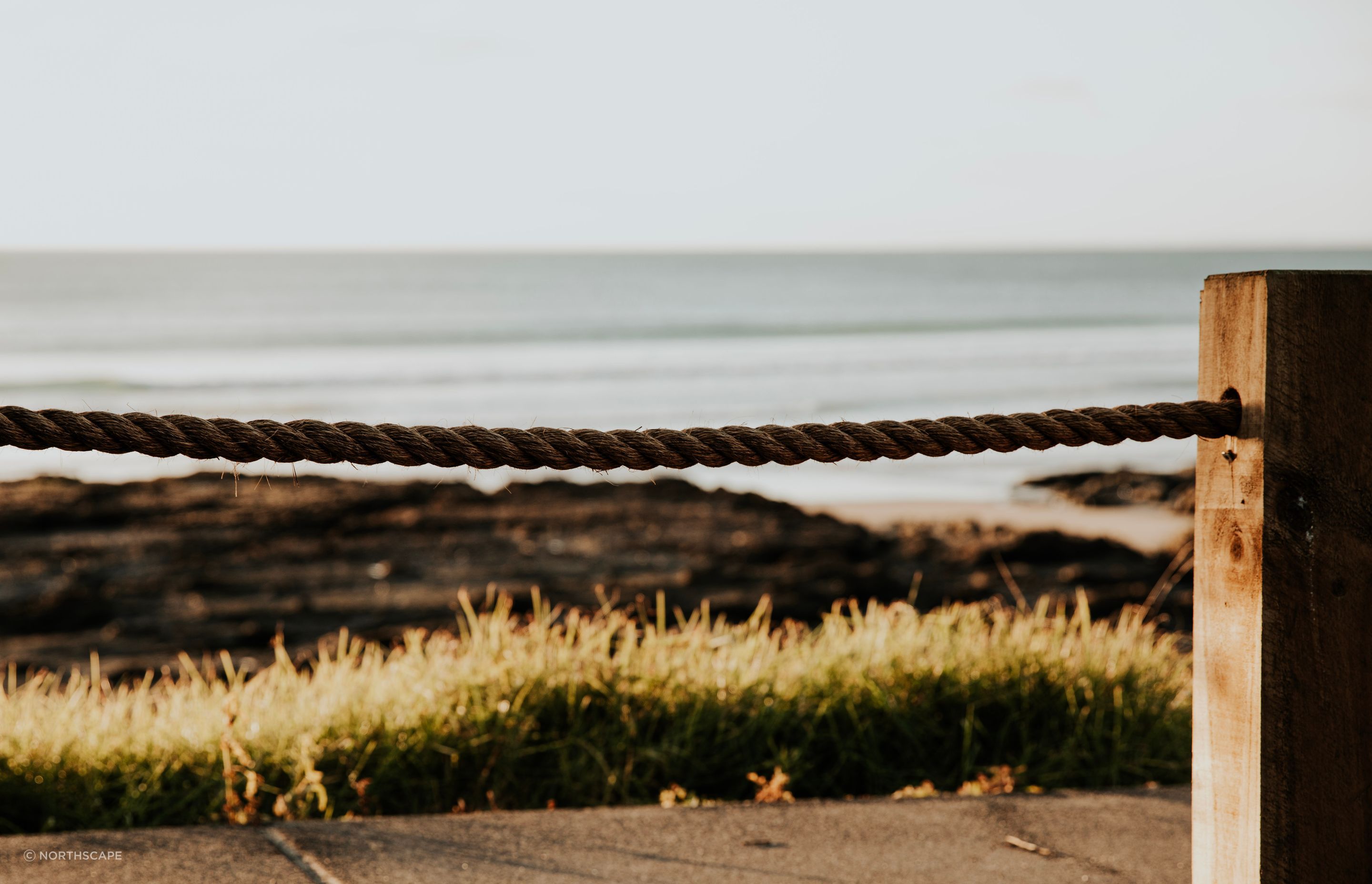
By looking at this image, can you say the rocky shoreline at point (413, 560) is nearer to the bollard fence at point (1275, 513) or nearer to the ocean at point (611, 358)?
the ocean at point (611, 358)

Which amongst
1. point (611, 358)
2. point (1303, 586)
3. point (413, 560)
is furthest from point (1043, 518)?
point (611, 358)

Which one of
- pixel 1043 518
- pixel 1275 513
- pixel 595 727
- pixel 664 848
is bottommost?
Answer: pixel 664 848

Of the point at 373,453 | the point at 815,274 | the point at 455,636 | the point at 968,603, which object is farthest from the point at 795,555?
the point at 815,274

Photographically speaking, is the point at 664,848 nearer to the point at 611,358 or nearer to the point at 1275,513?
the point at 1275,513

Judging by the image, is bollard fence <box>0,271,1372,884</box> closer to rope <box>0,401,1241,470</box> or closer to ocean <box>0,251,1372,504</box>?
rope <box>0,401,1241,470</box>

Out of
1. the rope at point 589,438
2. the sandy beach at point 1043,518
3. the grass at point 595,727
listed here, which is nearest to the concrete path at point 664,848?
the grass at point 595,727

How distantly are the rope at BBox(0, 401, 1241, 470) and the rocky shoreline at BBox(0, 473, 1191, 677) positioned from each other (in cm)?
505

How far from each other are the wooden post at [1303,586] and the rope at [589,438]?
10 centimetres

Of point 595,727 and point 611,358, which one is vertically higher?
point 611,358

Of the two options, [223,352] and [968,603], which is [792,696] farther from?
[223,352]

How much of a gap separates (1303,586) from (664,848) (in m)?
1.62

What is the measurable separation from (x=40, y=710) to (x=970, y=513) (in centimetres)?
969

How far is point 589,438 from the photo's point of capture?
176cm

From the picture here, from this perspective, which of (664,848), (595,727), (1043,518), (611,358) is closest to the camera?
(664,848)
